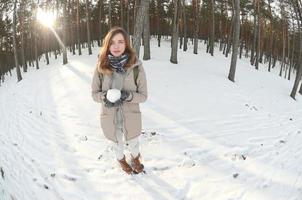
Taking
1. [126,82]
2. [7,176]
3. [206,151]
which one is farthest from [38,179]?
[206,151]

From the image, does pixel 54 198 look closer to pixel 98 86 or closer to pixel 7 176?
pixel 7 176

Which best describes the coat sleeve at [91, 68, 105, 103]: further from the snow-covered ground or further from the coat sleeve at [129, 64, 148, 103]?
the snow-covered ground

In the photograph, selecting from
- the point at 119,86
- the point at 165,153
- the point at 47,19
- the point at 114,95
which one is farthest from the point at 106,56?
the point at 47,19

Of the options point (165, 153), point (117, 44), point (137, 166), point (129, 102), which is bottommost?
point (165, 153)

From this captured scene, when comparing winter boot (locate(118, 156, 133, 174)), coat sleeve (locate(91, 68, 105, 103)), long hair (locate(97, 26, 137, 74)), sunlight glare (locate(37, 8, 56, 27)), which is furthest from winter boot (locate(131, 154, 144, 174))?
sunlight glare (locate(37, 8, 56, 27))

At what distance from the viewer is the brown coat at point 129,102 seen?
5.07 m

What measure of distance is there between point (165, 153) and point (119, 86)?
2429 mm

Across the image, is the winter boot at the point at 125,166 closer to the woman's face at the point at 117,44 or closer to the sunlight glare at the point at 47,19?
the woman's face at the point at 117,44

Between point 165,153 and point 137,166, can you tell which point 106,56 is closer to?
point 137,166

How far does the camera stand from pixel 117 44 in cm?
489

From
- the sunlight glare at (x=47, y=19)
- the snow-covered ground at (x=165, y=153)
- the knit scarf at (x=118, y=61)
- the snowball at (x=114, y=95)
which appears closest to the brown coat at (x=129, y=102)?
the knit scarf at (x=118, y=61)

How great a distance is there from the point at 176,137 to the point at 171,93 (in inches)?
198

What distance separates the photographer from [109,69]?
16.4ft

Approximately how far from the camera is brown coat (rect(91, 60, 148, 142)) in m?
5.07
